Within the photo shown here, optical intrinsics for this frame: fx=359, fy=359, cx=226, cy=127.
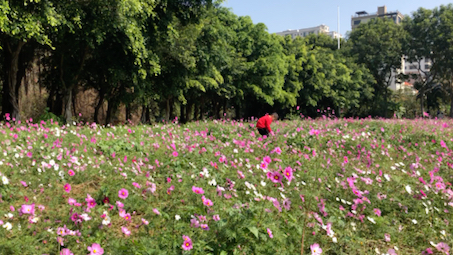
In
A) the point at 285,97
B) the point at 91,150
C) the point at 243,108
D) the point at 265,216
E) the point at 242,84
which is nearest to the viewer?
the point at 265,216

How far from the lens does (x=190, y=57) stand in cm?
1566

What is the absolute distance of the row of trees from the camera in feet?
36.1

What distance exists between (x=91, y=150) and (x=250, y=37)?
20223 millimetres

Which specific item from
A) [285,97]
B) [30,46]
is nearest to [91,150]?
[30,46]

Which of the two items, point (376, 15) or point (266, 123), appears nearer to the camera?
point (266, 123)

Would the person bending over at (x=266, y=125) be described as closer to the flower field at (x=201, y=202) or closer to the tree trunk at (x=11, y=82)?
the flower field at (x=201, y=202)

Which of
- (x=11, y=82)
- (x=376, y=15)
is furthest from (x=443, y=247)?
(x=376, y=15)

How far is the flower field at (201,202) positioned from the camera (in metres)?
3.20

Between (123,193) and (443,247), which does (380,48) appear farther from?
(123,193)

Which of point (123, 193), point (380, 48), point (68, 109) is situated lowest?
point (123, 193)

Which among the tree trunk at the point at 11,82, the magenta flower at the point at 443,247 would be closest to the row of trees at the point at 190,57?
the tree trunk at the point at 11,82

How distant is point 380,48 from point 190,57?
29424mm

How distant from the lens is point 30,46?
548 inches

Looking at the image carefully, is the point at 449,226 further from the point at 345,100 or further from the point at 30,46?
the point at 345,100
